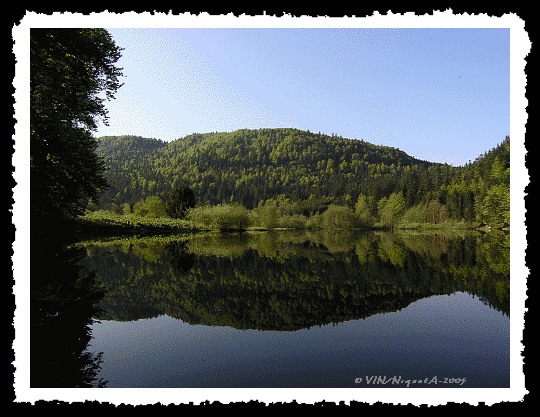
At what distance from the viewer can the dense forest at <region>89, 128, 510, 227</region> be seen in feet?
200

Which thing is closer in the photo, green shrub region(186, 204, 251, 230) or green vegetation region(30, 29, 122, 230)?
green vegetation region(30, 29, 122, 230)

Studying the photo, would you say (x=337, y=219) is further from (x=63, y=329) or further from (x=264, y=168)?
(x=264, y=168)

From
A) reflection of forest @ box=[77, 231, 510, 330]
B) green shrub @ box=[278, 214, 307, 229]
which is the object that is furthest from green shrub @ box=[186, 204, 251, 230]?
reflection of forest @ box=[77, 231, 510, 330]

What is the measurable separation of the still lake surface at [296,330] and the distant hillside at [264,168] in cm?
7721

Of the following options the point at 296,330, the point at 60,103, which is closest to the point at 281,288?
the point at 296,330

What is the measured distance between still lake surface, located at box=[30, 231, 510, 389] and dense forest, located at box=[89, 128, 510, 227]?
115 ft

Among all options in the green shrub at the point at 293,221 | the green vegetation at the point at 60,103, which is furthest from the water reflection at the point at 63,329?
the green shrub at the point at 293,221

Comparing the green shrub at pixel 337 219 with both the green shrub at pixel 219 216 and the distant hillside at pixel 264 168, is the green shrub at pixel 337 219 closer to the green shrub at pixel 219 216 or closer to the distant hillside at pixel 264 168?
the green shrub at pixel 219 216

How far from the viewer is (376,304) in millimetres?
5348

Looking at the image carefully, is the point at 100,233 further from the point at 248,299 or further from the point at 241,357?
the point at 241,357

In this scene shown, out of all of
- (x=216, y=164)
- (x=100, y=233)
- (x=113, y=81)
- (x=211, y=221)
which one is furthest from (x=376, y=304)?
(x=216, y=164)

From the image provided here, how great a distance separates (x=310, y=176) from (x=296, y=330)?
124m

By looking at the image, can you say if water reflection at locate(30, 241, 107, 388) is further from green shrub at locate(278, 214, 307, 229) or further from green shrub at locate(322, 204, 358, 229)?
green shrub at locate(322, 204, 358, 229)

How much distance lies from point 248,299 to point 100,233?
86.0ft
